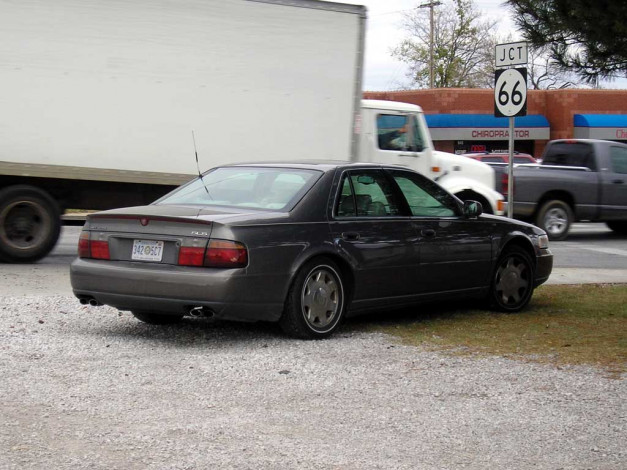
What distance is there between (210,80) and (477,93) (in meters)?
38.8

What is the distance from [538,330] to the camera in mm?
8898

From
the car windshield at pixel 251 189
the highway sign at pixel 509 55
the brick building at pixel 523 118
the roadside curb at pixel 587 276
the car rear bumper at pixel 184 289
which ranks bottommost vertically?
the roadside curb at pixel 587 276

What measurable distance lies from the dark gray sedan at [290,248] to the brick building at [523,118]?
1590 inches

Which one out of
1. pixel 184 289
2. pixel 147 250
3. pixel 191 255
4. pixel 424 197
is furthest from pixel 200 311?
pixel 424 197

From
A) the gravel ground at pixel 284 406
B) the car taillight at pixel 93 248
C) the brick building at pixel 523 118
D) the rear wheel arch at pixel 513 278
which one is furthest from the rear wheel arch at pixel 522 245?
the brick building at pixel 523 118

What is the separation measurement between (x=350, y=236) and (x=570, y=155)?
1351 centimetres

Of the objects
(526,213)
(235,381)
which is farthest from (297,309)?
(526,213)

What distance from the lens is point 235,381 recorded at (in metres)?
6.55

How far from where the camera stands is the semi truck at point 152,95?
1306 cm

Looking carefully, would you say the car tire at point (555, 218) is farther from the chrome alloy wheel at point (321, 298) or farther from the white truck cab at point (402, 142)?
the chrome alloy wheel at point (321, 298)

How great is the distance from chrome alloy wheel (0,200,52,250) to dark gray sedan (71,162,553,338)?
16.8 feet

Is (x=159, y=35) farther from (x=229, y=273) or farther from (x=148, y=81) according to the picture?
(x=229, y=273)

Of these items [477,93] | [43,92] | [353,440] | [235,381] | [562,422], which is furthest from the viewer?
[477,93]

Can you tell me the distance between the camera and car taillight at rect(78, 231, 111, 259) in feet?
26.1
